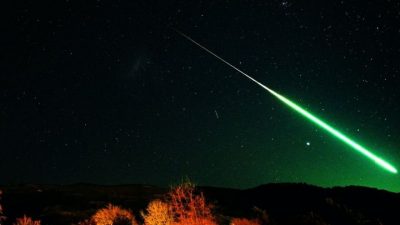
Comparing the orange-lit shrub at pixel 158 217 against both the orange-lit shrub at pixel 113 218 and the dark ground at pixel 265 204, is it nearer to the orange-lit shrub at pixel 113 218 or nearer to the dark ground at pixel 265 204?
the orange-lit shrub at pixel 113 218

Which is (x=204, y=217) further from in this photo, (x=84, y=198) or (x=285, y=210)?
(x=84, y=198)

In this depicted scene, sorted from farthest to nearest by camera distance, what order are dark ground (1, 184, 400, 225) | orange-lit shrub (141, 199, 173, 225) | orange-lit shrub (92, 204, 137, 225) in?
dark ground (1, 184, 400, 225) → orange-lit shrub (92, 204, 137, 225) → orange-lit shrub (141, 199, 173, 225)

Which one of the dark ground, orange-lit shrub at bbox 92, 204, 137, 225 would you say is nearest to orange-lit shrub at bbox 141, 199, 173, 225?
orange-lit shrub at bbox 92, 204, 137, 225

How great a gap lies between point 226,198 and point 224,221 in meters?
10.7

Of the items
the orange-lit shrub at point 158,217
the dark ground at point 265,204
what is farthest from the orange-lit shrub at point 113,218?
the dark ground at point 265,204

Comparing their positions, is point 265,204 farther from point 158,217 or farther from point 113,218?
point 113,218

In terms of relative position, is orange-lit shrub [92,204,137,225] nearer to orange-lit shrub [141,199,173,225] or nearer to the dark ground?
orange-lit shrub [141,199,173,225]

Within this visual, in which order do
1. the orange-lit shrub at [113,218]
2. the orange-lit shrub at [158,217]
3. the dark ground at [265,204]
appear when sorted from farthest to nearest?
the dark ground at [265,204] < the orange-lit shrub at [113,218] < the orange-lit shrub at [158,217]

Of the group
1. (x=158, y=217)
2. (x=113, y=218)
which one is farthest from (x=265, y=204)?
(x=113, y=218)

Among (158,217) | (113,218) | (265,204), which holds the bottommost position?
(158,217)

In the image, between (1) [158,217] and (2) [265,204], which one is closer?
(1) [158,217]

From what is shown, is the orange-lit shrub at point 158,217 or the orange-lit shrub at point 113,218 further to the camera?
the orange-lit shrub at point 113,218

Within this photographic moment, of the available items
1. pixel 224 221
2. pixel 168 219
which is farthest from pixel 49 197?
pixel 224 221

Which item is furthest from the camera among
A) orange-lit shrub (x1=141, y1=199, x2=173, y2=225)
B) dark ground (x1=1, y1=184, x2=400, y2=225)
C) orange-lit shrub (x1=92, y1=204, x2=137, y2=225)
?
dark ground (x1=1, y1=184, x2=400, y2=225)
